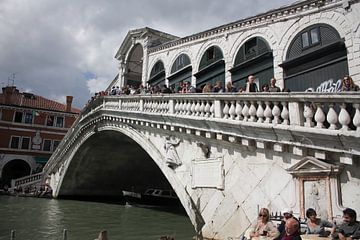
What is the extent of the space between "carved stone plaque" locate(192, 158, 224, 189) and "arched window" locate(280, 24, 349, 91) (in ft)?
9.14

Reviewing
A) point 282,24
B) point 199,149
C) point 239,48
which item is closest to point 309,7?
point 282,24

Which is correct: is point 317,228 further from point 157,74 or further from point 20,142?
point 20,142

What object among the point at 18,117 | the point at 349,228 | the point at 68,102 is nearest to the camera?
the point at 349,228

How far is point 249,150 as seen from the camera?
20.7 ft

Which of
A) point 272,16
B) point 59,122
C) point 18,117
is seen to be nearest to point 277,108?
point 272,16

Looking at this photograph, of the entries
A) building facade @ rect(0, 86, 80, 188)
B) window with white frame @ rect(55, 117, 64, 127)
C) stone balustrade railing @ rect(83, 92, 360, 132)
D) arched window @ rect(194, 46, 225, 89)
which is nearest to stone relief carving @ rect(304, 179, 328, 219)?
stone balustrade railing @ rect(83, 92, 360, 132)

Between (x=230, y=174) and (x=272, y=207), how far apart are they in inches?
50.7

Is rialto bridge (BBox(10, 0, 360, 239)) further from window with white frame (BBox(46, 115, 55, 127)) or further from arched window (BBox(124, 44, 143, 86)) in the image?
window with white frame (BBox(46, 115, 55, 127))

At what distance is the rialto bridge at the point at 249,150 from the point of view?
4.74 metres

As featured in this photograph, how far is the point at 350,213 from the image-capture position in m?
3.86

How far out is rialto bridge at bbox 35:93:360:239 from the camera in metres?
4.74

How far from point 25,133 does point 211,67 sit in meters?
21.8

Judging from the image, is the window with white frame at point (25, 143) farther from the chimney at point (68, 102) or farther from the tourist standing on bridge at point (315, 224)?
the tourist standing on bridge at point (315, 224)

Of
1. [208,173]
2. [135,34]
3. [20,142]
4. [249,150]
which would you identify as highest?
[135,34]
